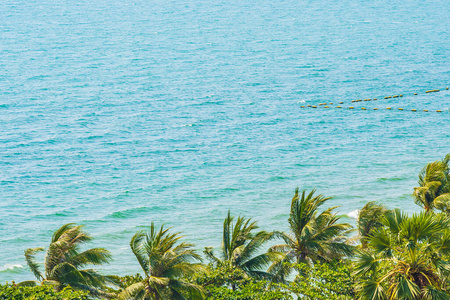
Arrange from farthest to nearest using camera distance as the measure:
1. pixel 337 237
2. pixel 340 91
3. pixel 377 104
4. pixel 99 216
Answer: pixel 340 91 → pixel 377 104 → pixel 99 216 → pixel 337 237

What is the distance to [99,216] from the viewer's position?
45625 mm

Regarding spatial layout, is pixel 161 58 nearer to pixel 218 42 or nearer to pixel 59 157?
pixel 218 42

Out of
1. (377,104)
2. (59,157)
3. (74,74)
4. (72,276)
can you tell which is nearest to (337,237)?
(72,276)

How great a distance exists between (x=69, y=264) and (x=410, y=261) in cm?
1172

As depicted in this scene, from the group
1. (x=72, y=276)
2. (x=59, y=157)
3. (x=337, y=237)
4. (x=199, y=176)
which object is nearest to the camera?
(x=72, y=276)

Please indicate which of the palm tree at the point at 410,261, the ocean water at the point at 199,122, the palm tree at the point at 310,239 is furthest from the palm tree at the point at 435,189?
the ocean water at the point at 199,122

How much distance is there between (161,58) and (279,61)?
2453 cm

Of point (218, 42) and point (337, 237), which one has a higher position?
point (218, 42)

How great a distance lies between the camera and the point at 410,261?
15.5 m

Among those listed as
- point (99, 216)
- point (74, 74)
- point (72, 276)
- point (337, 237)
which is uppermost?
point (74, 74)

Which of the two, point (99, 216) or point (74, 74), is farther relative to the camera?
point (74, 74)

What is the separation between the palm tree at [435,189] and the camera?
82.2ft

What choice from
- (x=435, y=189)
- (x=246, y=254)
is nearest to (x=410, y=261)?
(x=246, y=254)

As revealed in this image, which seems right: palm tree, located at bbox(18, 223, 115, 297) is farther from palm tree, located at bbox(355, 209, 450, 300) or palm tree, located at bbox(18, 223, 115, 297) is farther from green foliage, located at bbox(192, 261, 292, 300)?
palm tree, located at bbox(355, 209, 450, 300)
